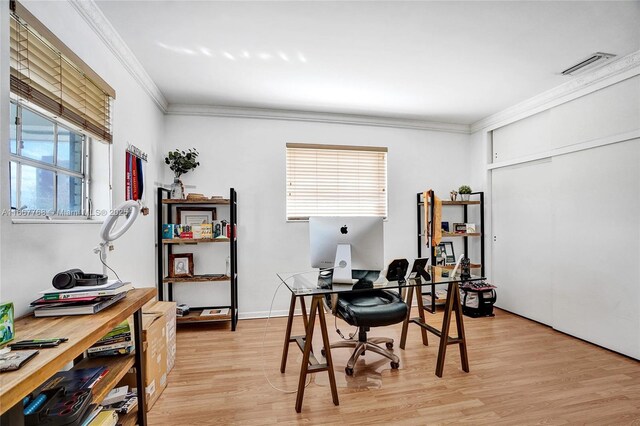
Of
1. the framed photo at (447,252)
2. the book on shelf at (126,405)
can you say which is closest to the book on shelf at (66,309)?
the book on shelf at (126,405)

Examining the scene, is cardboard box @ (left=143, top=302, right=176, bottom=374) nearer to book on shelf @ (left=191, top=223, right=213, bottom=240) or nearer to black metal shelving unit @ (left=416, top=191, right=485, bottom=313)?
book on shelf @ (left=191, top=223, right=213, bottom=240)

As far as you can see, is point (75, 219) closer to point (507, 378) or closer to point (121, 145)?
point (121, 145)

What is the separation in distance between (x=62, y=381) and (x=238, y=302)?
2588mm

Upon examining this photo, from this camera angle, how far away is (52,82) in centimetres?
168

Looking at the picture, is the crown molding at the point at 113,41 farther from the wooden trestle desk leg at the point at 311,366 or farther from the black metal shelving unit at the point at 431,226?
the black metal shelving unit at the point at 431,226

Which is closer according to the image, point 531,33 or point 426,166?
point 531,33

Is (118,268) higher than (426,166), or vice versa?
(426,166)

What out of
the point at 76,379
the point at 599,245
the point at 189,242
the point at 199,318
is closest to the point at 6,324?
the point at 76,379

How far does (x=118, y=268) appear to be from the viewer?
2453 mm

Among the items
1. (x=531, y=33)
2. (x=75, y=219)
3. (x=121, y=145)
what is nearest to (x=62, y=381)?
(x=75, y=219)

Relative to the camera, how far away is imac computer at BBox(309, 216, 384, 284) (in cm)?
247

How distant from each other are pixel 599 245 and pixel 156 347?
3.90 metres

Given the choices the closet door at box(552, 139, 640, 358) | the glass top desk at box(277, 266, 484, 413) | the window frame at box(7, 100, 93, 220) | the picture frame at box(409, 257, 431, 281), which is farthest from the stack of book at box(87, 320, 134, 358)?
the closet door at box(552, 139, 640, 358)

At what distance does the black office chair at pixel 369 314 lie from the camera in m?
2.45
